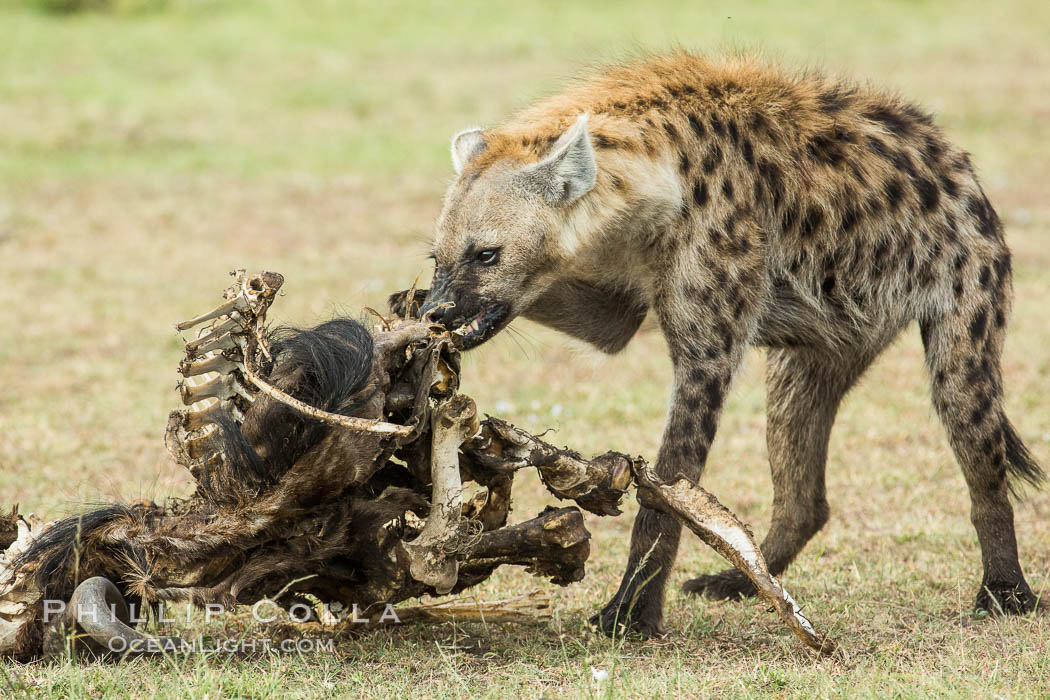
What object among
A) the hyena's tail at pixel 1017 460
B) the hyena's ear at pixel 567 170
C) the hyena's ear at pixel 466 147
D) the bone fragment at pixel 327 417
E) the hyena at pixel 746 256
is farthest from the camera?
the hyena's tail at pixel 1017 460

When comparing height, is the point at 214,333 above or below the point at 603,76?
below

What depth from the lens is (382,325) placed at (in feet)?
12.5

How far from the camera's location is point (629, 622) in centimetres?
412

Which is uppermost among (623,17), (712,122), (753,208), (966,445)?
(623,17)

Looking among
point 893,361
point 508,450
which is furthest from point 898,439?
point 508,450

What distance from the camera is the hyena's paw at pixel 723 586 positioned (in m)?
4.78

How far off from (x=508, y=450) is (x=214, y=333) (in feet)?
2.94

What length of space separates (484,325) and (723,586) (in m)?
1.43

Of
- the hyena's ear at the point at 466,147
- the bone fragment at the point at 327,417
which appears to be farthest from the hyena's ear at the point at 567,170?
the bone fragment at the point at 327,417

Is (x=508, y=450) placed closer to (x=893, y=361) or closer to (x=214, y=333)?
(x=214, y=333)

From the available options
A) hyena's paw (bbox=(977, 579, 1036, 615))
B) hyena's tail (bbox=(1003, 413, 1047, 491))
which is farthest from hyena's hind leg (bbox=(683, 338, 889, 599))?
hyena's paw (bbox=(977, 579, 1036, 615))

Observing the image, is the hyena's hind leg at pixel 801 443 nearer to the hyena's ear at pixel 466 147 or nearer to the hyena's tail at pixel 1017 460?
the hyena's tail at pixel 1017 460

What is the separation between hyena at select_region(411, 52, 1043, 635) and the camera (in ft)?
13.7

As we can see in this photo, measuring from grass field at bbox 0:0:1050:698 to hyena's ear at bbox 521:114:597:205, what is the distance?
77 centimetres
